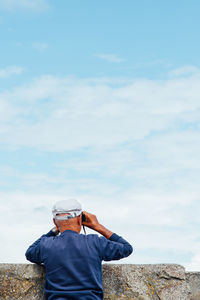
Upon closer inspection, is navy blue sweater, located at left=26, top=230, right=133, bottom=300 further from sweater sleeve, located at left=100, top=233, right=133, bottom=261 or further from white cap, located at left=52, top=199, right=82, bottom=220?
white cap, located at left=52, top=199, right=82, bottom=220

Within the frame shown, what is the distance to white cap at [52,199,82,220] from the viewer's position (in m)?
4.18

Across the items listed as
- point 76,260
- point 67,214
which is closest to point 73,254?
point 76,260

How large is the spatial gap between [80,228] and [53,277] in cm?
50

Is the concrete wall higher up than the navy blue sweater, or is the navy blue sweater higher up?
the navy blue sweater

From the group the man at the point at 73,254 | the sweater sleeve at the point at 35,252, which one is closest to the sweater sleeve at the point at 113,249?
the man at the point at 73,254

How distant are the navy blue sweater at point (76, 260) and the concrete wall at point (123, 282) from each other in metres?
0.51

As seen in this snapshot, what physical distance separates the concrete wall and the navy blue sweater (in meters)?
0.51

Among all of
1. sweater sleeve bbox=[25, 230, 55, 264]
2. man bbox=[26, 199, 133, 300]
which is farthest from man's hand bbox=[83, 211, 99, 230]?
sweater sleeve bbox=[25, 230, 55, 264]

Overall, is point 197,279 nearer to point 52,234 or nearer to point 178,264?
point 178,264

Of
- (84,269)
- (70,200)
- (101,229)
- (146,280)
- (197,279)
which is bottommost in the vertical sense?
(197,279)

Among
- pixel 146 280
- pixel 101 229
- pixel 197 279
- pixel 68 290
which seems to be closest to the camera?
pixel 68 290

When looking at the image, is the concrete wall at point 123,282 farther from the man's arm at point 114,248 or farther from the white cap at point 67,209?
the white cap at point 67,209

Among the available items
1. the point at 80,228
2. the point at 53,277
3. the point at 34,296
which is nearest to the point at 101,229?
the point at 80,228

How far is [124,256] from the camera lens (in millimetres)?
4215
